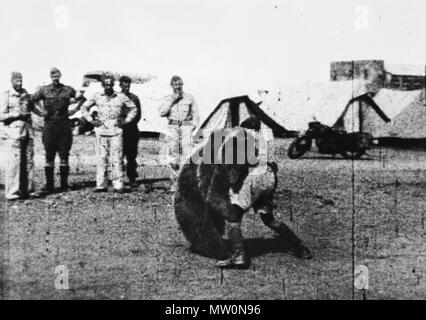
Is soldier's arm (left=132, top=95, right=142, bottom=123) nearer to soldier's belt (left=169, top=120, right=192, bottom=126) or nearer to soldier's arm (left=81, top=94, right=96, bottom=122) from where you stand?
soldier's belt (left=169, top=120, right=192, bottom=126)

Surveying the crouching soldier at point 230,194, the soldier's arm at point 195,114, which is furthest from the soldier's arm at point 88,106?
the crouching soldier at point 230,194

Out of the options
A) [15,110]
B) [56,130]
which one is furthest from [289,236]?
[15,110]

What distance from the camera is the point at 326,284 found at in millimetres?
7219

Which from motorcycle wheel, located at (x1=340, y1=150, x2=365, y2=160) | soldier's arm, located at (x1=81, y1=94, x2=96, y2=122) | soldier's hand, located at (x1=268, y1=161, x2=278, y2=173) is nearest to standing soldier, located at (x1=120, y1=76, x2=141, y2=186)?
soldier's arm, located at (x1=81, y1=94, x2=96, y2=122)

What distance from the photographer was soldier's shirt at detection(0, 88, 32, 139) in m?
7.81

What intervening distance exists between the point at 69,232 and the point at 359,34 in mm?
3647

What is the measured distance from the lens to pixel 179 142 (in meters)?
8.00

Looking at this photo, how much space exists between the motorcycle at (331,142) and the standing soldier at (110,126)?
185 cm

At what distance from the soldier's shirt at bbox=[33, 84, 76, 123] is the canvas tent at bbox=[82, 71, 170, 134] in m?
0.19

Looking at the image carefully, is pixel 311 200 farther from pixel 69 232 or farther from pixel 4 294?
pixel 4 294

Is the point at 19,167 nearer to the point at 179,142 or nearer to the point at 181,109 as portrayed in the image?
the point at 179,142
